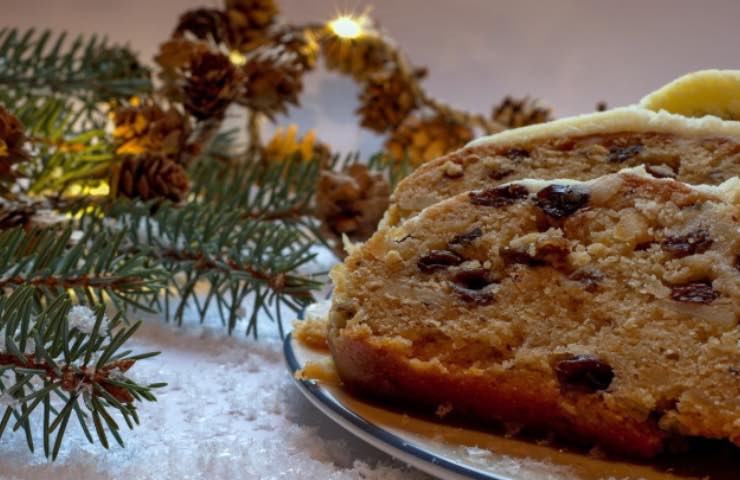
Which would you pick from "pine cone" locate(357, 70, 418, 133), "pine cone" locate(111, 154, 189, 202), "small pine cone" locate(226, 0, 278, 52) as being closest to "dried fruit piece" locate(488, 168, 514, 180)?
"pine cone" locate(111, 154, 189, 202)

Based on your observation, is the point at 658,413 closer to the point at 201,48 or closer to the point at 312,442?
the point at 312,442

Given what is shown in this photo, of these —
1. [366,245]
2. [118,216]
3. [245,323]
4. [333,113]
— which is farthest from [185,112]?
[333,113]

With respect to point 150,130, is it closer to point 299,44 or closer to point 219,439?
point 299,44

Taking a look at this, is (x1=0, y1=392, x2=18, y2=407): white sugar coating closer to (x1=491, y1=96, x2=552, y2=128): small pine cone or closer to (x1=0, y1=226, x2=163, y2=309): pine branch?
(x1=0, y1=226, x2=163, y2=309): pine branch

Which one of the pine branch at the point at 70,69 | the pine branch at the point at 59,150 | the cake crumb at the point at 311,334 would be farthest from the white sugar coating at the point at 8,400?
the pine branch at the point at 70,69

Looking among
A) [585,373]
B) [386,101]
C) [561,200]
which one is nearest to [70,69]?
[386,101]

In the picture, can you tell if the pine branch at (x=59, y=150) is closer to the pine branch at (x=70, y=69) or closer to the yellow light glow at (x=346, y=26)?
the pine branch at (x=70, y=69)

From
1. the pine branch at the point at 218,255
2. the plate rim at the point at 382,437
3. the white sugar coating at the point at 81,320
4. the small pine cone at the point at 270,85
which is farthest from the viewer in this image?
the small pine cone at the point at 270,85
